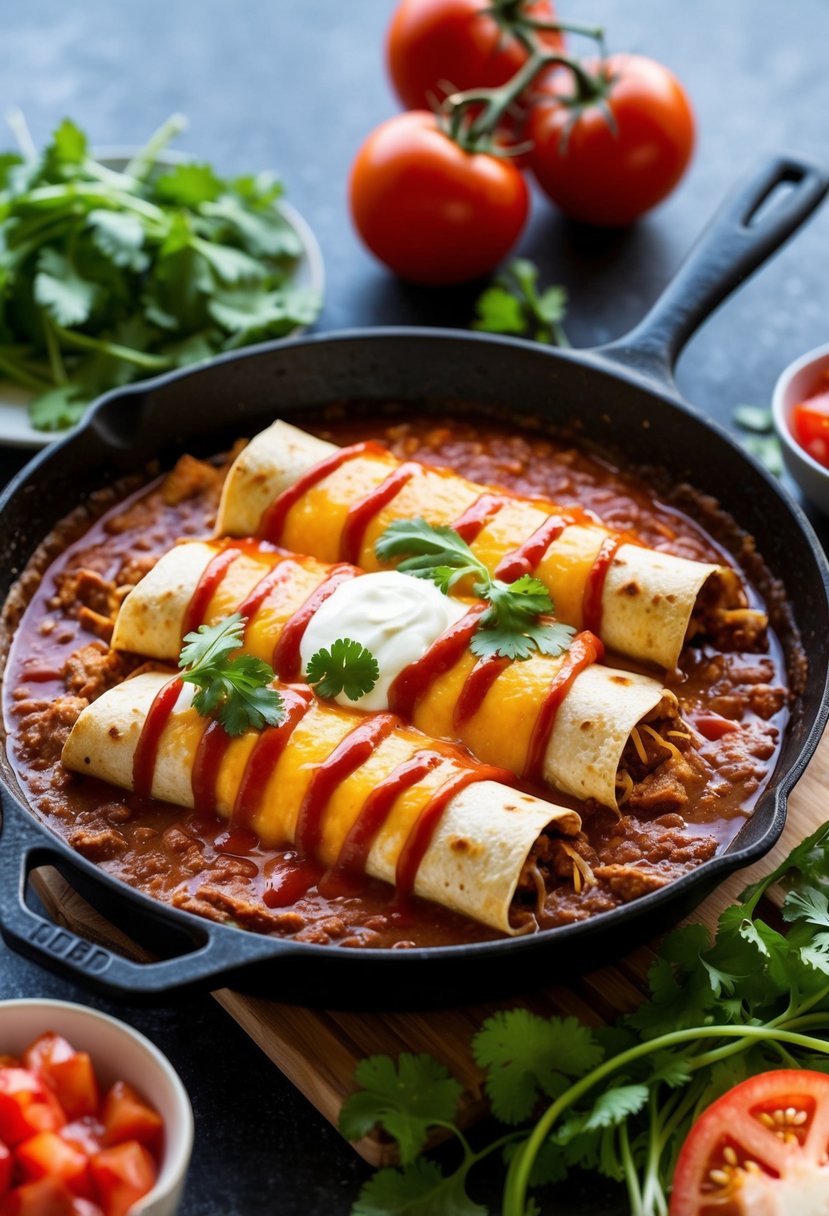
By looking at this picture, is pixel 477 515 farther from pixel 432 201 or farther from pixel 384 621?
pixel 432 201

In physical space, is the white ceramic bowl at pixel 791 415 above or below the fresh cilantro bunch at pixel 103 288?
above

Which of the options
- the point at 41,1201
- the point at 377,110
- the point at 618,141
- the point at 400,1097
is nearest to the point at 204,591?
the point at 400,1097

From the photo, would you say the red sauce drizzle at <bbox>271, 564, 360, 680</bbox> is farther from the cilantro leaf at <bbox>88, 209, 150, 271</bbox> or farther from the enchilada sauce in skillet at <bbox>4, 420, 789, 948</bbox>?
the cilantro leaf at <bbox>88, 209, 150, 271</bbox>

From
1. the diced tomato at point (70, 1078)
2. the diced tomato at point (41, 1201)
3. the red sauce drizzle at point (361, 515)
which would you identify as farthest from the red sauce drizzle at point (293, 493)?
the diced tomato at point (41, 1201)

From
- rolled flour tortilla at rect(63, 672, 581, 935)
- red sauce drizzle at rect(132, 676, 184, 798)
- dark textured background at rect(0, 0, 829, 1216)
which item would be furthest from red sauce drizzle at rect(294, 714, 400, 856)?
dark textured background at rect(0, 0, 829, 1216)

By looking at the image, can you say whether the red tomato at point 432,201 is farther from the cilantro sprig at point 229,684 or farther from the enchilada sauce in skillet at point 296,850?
the cilantro sprig at point 229,684
